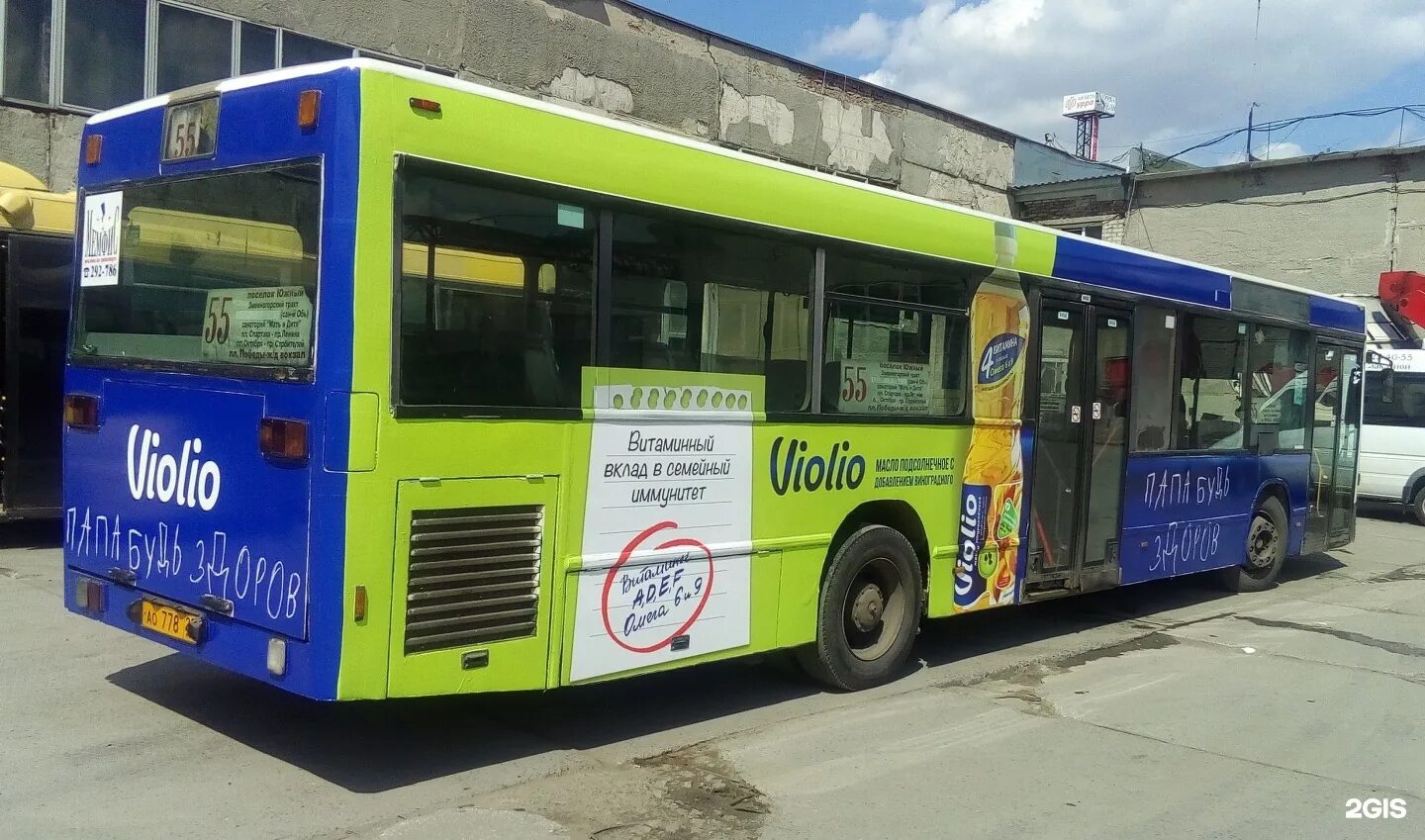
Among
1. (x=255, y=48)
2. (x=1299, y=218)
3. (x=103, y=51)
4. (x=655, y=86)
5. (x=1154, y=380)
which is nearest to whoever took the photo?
(x=1154, y=380)

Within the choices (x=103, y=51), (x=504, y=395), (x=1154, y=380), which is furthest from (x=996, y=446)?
(x=103, y=51)

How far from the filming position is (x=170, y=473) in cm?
535

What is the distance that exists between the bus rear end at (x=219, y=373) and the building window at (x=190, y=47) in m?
9.04

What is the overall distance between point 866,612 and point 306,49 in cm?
1162

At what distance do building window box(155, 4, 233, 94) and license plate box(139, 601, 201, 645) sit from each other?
10.3 m

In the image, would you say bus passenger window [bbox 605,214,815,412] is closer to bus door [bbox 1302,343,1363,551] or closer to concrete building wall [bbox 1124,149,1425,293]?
bus door [bbox 1302,343,1363,551]

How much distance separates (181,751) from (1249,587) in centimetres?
1033

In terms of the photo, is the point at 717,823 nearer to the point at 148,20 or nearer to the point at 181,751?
the point at 181,751

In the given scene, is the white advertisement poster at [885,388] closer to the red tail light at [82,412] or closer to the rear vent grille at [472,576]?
the rear vent grille at [472,576]

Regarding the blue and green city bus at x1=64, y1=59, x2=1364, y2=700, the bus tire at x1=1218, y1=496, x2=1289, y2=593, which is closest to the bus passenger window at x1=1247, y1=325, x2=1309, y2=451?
the bus tire at x1=1218, y1=496, x2=1289, y2=593

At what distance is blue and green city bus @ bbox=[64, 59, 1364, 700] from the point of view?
15.5 ft

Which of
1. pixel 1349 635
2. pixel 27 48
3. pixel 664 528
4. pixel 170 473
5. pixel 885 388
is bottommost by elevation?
pixel 1349 635

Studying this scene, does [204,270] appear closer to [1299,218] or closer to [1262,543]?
[1262,543]

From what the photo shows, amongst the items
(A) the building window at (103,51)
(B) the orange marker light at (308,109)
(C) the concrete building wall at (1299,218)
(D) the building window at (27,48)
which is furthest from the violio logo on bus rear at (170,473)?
(C) the concrete building wall at (1299,218)
